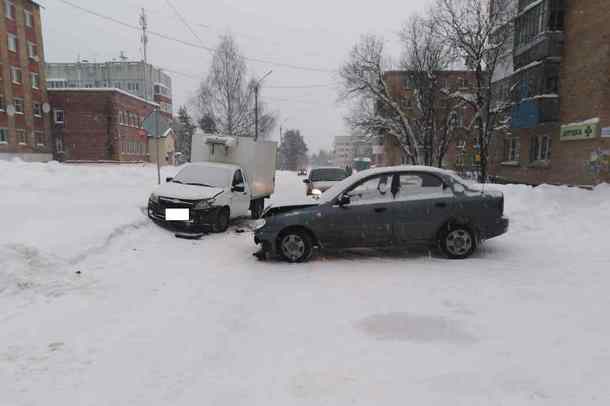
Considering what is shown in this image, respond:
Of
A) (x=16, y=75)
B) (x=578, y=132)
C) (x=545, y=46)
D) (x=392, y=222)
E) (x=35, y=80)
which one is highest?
(x=35, y=80)

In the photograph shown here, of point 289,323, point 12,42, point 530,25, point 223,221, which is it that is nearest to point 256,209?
point 223,221

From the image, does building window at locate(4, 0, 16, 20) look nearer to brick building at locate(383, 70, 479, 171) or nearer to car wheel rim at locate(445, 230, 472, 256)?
brick building at locate(383, 70, 479, 171)

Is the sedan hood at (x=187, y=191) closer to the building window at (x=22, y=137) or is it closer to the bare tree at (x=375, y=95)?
the bare tree at (x=375, y=95)

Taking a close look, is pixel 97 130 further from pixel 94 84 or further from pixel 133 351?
pixel 94 84

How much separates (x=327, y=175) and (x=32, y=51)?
38.5 metres

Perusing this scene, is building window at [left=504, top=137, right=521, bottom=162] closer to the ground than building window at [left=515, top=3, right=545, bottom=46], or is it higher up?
closer to the ground

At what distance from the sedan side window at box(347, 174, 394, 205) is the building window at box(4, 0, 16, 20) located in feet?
140

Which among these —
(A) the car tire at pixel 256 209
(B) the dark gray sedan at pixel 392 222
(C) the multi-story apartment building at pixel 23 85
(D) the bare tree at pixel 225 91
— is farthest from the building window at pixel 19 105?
(B) the dark gray sedan at pixel 392 222

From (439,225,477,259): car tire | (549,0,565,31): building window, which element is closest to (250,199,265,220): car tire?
(439,225,477,259): car tire

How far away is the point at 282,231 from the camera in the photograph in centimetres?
675

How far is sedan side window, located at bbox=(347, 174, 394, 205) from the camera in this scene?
6820mm

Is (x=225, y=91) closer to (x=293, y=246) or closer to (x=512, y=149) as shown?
(x=512, y=149)

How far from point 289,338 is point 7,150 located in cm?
4001

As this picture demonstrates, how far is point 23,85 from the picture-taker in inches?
1428
